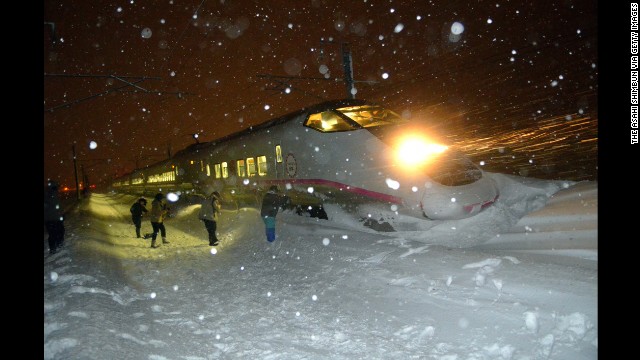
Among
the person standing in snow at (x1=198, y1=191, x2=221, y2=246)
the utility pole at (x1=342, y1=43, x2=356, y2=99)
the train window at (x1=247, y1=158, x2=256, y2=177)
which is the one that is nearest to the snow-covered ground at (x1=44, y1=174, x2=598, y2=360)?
the person standing in snow at (x1=198, y1=191, x2=221, y2=246)

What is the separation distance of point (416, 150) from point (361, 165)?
1212mm

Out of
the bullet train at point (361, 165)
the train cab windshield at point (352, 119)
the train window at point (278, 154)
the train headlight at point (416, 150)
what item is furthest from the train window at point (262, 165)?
the train headlight at point (416, 150)

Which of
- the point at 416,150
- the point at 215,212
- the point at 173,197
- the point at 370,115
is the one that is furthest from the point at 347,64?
the point at 173,197

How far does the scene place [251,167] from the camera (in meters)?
13.2

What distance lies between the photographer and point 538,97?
2573 cm

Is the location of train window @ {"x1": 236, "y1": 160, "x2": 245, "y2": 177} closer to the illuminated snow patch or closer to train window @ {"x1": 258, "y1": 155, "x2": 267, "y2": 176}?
train window @ {"x1": 258, "y1": 155, "x2": 267, "y2": 176}

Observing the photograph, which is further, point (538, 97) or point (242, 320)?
point (538, 97)

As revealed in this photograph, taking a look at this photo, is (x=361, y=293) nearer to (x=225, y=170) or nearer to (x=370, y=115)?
(x=370, y=115)

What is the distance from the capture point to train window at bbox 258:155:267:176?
1220 cm

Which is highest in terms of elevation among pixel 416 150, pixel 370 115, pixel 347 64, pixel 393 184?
pixel 347 64

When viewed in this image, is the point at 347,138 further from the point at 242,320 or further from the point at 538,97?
the point at 538,97

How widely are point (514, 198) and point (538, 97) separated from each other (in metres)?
21.0
